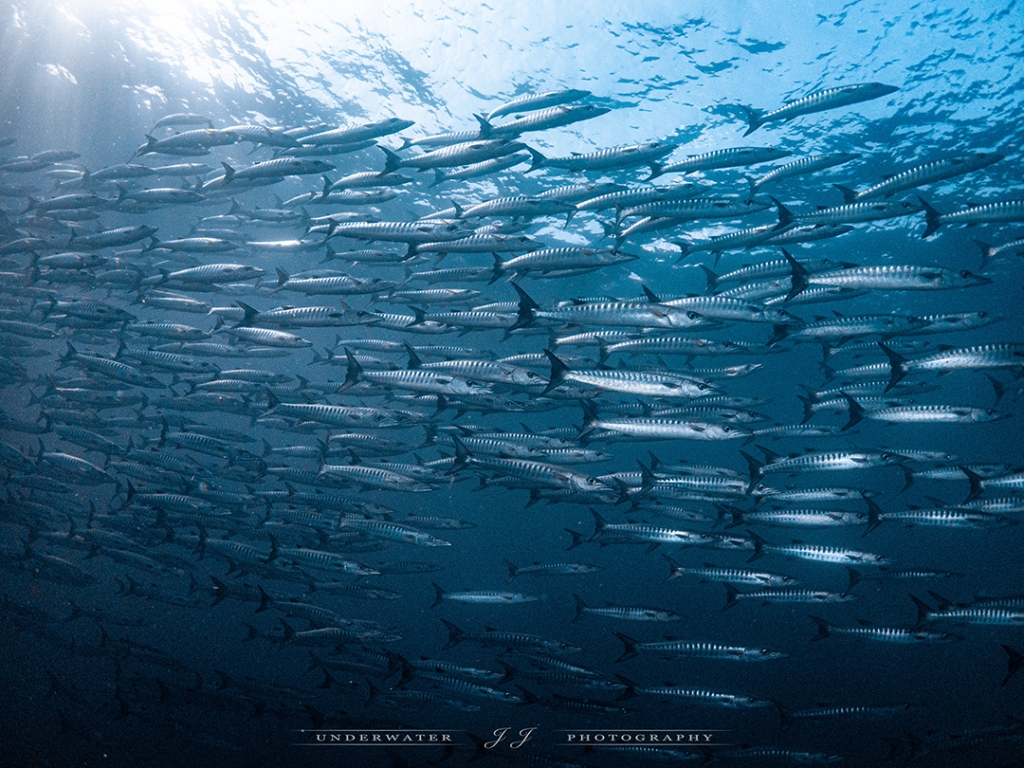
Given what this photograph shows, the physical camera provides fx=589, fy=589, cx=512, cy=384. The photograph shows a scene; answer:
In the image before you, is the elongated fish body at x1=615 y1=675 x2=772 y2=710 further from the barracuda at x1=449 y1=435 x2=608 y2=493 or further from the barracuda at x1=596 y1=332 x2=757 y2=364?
the barracuda at x1=596 y1=332 x2=757 y2=364

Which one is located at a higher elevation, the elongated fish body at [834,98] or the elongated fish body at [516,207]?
the elongated fish body at [834,98]

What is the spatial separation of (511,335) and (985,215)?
23.4ft

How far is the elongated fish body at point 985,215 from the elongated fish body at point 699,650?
5539 mm

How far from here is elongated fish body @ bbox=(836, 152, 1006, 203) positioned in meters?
6.43

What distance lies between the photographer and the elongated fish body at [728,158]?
7.16 metres

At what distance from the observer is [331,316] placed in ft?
24.7

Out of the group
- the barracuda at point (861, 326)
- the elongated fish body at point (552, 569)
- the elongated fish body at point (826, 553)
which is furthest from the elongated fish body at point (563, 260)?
the elongated fish body at point (552, 569)

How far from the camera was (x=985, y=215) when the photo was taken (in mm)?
6660

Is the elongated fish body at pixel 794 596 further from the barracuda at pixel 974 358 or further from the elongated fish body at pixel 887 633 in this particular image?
the barracuda at pixel 974 358

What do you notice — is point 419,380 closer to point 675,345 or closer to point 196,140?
point 675,345

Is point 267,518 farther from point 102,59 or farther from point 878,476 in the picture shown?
point 878,476

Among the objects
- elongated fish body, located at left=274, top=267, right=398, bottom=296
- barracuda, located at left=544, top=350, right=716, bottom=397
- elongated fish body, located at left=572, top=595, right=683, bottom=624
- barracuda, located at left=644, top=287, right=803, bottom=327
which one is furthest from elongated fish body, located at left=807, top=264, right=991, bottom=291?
elongated fish body, located at left=274, top=267, right=398, bottom=296

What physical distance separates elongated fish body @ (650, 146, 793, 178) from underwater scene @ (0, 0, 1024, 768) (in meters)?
0.09

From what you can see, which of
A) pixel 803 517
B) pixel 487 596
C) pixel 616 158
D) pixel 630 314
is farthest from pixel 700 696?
pixel 616 158
